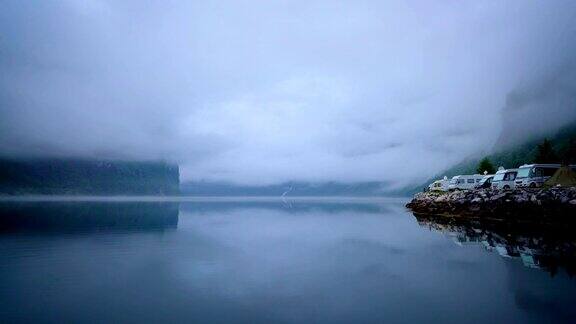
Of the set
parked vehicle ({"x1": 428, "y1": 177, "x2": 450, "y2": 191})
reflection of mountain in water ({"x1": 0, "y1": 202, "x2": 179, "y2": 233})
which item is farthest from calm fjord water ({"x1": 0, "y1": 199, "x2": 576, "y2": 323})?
parked vehicle ({"x1": 428, "y1": 177, "x2": 450, "y2": 191})

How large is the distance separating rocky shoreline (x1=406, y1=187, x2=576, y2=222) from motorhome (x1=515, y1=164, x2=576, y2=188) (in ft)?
15.3

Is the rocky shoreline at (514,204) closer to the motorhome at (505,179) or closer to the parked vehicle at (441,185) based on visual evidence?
the motorhome at (505,179)

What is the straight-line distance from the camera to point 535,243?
30141mm

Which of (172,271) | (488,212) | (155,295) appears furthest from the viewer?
(488,212)

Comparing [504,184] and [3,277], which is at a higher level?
[504,184]

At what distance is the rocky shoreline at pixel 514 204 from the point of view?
40.7m

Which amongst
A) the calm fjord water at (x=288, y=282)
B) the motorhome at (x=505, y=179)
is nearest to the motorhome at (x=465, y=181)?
the motorhome at (x=505, y=179)

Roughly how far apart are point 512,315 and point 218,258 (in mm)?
18942

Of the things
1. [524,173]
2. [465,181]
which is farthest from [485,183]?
[524,173]

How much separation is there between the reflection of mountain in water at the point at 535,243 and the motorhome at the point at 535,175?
11016mm

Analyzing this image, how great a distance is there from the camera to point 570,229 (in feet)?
128

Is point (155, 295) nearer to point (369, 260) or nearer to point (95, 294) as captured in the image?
point (95, 294)

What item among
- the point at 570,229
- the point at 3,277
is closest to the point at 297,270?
the point at 3,277

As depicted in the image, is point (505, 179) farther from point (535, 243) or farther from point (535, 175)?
point (535, 243)
